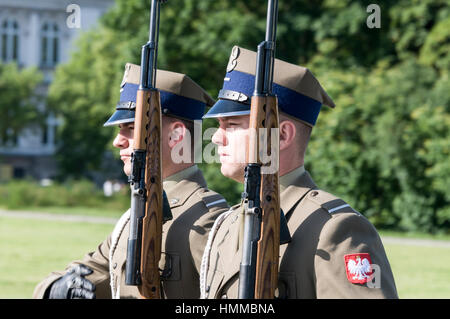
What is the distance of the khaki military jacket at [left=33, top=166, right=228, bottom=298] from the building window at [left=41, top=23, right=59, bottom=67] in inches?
1683

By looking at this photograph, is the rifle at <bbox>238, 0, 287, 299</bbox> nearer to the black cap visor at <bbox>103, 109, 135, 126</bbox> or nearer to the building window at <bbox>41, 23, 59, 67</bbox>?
the black cap visor at <bbox>103, 109, 135, 126</bbox>

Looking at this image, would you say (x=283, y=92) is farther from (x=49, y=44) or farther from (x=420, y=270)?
(x=49, y=44)

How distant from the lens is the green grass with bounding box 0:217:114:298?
11766 mm

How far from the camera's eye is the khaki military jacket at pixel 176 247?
11.7ft

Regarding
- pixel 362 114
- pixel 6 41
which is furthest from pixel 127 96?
pixel 6 41

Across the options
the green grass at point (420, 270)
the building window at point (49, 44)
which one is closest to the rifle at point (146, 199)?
the green grass at point (420, 270)

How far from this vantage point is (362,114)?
65.0ft

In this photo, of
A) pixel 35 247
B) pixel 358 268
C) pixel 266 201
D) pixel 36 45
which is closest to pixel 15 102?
pixel 36 45

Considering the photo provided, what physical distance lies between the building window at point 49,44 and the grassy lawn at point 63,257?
25.0 m

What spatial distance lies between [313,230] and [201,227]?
98 centimetres

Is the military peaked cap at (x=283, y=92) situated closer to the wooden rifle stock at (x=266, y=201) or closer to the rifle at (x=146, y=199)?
the wooden rifle stock at (x=266, y=201)

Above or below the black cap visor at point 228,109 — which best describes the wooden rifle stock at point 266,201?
below

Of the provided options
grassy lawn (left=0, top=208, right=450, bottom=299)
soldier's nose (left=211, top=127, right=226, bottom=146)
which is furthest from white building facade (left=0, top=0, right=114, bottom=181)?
soldier's nose (left=211, top=127, right=226, bottom=146)
